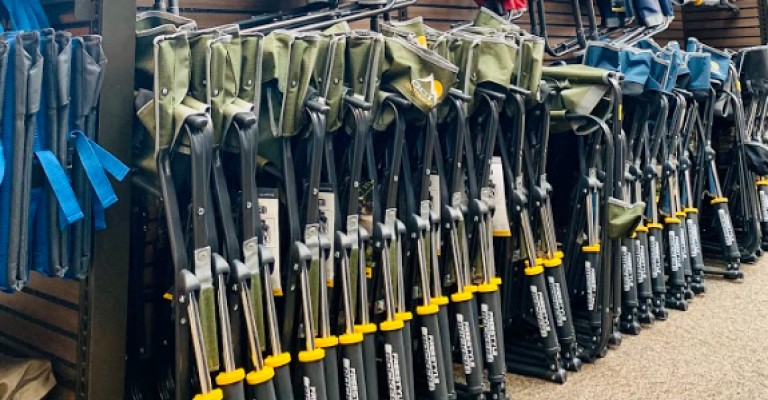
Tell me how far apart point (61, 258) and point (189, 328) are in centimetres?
37

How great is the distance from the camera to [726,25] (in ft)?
21.6

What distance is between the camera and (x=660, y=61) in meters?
3.63

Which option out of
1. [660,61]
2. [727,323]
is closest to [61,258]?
[660,61]

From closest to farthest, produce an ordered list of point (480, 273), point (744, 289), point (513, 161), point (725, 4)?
point (480, 273), point (513, 161), point (744, 289), point (725, 4)

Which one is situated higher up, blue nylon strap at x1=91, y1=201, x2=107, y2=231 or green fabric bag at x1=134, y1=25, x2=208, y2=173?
green fabric bag at x1=134, y1=25, x2=208, y2=173

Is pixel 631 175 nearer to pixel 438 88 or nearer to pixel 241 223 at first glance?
pixel 438 88

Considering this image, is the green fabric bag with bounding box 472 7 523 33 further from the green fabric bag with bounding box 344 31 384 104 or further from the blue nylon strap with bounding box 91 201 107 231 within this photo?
the blue nylon strap with bounding box 91 201 107 231

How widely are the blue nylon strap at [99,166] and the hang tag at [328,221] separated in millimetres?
626

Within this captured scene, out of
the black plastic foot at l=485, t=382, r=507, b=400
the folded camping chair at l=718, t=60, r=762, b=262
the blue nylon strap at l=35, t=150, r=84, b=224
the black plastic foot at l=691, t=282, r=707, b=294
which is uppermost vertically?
the blue nylon strap at l=35, t=150, r=84, b=224

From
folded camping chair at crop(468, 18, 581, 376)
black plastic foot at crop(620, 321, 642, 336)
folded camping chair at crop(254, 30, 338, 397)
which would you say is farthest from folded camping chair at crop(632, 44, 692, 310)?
folded camping chair at crop(254, 30, 338, 397)

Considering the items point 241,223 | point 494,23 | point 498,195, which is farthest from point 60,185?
point 494,23

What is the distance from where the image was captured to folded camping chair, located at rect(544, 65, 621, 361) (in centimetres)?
312

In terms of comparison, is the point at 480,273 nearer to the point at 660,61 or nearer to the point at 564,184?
the point at 564,184

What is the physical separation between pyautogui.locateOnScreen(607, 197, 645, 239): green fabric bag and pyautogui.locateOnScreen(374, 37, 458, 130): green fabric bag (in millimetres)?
1170
